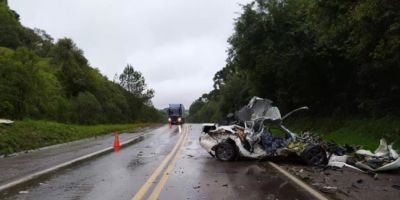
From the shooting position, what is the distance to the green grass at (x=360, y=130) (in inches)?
803

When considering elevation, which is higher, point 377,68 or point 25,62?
point 25,62

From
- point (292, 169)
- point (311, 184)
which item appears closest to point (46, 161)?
point (292, 169)

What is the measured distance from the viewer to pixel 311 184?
10977 millimetres

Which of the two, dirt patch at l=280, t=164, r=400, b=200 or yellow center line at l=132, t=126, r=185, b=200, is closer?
yellow center line at l=132, t=126, r=185, b=200

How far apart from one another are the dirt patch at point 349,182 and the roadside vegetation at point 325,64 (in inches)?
225

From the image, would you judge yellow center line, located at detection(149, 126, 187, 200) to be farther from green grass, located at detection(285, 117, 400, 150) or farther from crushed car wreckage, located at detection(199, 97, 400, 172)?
green grass, located at detection(285, 117, 400, 150)

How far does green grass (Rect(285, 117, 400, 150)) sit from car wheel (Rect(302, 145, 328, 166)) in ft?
14.9

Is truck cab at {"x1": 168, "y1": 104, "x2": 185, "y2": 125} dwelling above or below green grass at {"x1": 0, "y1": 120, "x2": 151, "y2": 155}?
above

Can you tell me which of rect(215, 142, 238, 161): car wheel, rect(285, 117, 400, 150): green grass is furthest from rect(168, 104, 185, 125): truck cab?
rect(215, 142, 238, 161): car wheel

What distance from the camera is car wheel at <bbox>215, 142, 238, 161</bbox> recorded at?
16.4 meters

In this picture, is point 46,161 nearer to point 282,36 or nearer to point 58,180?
point 58,180

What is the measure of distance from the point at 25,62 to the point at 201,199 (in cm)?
3641

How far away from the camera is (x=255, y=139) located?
642 inches

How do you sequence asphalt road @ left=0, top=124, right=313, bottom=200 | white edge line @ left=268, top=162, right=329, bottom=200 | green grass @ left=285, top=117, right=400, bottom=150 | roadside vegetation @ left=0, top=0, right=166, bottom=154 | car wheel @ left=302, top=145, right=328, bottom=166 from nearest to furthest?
white edge line @ left=268, top=162, right=329, bottom=200
asphalt road @ left=0, top=124, right=313, bottom=200
car wheel @ left=302, top=145, right=328, bottom=166
green grass @ left=285, top=117, right=400, bottom=150
roadside vegetation @ left=0, top=0, right=166, bottom=154
